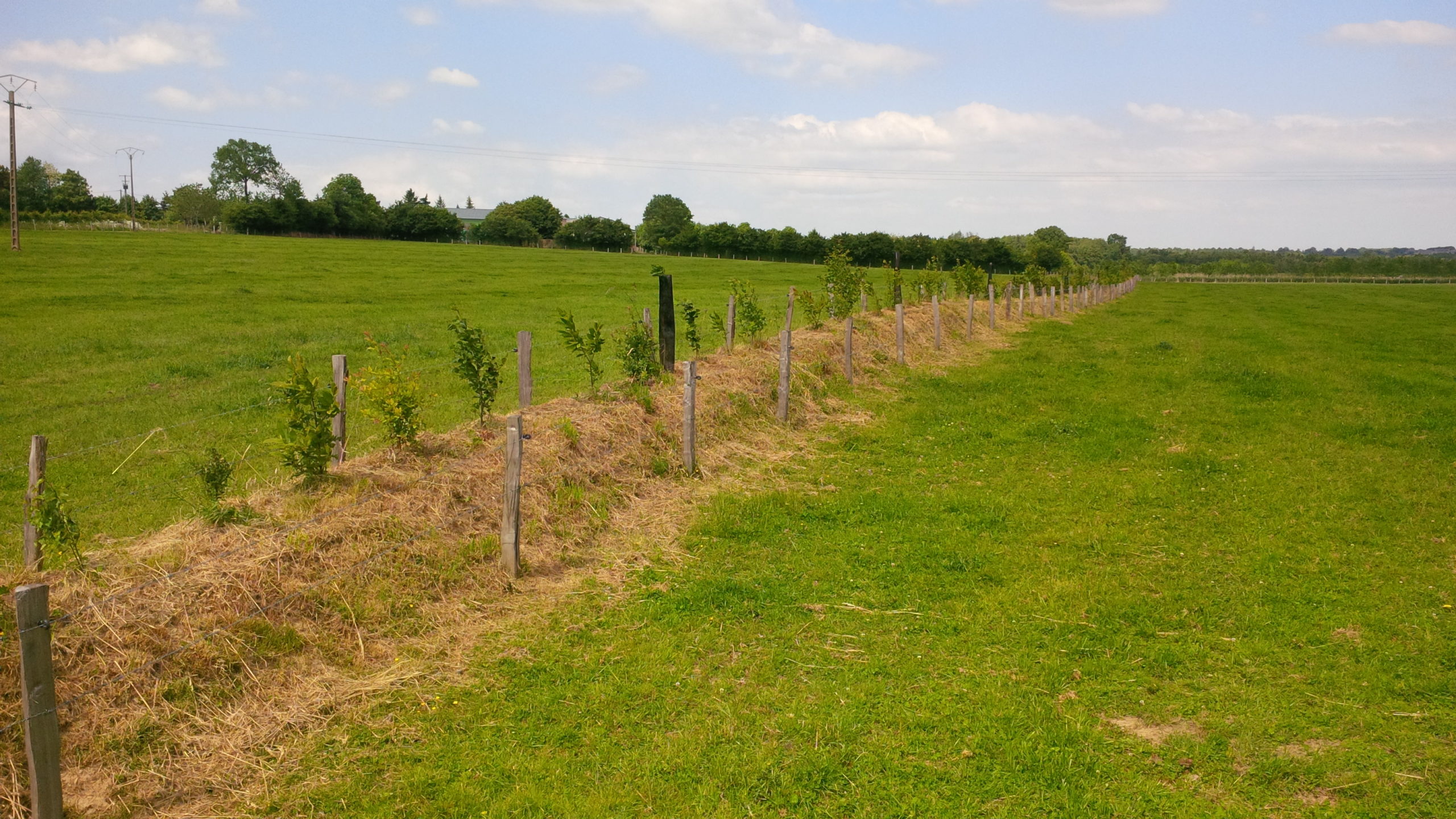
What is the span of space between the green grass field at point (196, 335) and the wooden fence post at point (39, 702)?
3483mm

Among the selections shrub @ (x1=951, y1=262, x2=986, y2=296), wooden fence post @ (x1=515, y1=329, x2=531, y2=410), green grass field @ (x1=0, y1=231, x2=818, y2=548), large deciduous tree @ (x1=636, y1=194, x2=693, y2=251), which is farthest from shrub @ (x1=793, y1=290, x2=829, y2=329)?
large deciduous tree @ (x1=636, y1=194, x2=693, y2=251)

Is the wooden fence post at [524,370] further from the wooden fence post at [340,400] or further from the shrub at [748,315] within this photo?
the shrub at [748,315]

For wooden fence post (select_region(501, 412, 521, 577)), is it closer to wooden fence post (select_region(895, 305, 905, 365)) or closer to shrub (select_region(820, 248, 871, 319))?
shrub (select_region(820, 248, 871, 319))

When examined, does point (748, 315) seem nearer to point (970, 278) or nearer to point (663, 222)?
point (970, 278)

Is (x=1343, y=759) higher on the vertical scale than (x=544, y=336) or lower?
lower

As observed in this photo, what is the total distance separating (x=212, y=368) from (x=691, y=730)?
1799 centimetres

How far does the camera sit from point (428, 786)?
Result: 5.06 metres

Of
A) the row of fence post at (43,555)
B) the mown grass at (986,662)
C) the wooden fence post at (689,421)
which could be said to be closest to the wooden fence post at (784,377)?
the row of fence post at (43,555)

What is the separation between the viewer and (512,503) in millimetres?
7711

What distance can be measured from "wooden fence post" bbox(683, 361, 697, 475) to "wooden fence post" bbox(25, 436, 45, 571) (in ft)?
21.1

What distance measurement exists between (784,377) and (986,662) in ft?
26.5

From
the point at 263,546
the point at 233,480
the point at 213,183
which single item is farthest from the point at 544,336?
the point at 213,183

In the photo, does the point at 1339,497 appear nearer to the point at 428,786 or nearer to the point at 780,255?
the point at 428,786

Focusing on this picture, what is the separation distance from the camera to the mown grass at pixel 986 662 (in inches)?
200
